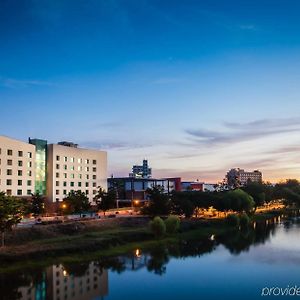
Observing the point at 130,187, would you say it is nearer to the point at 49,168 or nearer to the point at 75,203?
the point at 49,168

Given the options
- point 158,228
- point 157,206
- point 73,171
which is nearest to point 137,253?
point 158,228

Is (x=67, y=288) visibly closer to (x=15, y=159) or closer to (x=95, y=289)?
(x=95, y=289)

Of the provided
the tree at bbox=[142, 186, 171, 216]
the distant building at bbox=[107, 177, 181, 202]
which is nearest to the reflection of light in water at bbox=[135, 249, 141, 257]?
the tree at bbox=[142, 186, 171, 216]

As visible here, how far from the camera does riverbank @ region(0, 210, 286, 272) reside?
54.9m

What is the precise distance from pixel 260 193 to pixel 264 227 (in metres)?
39.1

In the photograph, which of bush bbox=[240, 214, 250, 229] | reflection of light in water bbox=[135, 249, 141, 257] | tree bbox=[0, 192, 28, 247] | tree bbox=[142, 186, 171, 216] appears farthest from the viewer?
bush bbox=[240, 214, 250, 229]

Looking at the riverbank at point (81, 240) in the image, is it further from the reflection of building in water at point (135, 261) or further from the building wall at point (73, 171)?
the building wall at point (73, 171)

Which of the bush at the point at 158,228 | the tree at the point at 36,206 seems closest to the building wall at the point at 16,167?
the tree at the point at 36,206

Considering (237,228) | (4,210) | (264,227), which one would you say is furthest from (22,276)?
(264,227)

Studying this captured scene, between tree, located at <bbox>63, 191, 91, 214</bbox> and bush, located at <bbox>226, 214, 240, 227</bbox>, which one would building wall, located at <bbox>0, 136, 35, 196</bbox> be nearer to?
tree, located at <bbox>63, 191, 91, 214</bbox>

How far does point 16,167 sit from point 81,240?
38.9 metres

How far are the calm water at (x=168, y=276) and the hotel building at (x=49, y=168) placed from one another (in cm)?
4494

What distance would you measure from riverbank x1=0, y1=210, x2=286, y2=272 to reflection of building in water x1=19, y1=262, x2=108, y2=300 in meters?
4.48

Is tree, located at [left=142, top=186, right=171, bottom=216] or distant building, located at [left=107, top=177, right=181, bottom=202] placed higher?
distant building, located at [left=107, top=177, right=181, bottom=202]
